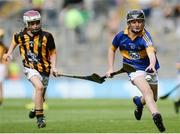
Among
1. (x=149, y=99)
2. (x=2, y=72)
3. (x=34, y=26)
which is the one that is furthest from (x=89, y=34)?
(x=149, y=99)

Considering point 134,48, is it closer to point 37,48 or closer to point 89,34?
point 37,48

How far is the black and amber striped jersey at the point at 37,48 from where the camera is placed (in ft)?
51.8

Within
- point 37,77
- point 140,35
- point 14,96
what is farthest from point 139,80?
point 14,96

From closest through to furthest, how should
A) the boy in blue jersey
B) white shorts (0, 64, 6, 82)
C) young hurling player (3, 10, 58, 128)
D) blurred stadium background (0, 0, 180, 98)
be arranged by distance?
the boy in blue jersey, young hurling player (3, 10, 58, 128), white shorts (0, 64, 6, 82), blurred stadium background (0, 0, 180, 98)

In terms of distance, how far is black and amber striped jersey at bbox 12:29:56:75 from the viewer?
1580 cm

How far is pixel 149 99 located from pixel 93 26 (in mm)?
18791

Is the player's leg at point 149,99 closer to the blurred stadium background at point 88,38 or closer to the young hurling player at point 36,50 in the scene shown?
the young hurling player at point 36,50

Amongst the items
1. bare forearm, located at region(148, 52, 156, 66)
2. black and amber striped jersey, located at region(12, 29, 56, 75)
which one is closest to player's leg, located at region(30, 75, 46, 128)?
black and amber striped jersey, located at region(12, 29, 56, 75)

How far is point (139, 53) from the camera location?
1489cm

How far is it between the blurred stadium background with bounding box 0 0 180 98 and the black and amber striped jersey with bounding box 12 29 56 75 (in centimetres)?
1523

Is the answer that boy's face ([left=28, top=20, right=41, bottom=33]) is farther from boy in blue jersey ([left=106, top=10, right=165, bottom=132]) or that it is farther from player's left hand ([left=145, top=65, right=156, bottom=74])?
player's left hand ([left=145, top=65, right=156, bottom=74])

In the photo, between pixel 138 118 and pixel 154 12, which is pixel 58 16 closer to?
pixel 154 12

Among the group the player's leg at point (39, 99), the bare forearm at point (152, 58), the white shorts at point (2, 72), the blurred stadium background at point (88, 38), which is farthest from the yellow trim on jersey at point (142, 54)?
the blurred stadium background at point (88, 38)

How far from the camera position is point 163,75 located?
105 ft
